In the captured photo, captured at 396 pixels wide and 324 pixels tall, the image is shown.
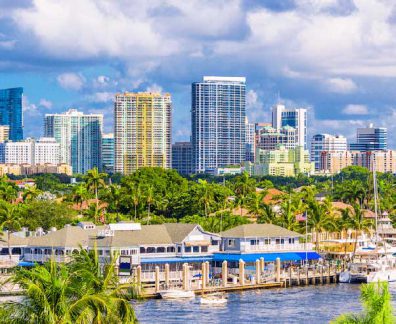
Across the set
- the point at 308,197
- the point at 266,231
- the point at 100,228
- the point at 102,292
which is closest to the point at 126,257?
→ the point at 100,228

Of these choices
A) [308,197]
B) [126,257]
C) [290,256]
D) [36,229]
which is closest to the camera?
[126,257]

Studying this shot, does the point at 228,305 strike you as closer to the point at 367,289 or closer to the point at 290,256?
the point at 290,256

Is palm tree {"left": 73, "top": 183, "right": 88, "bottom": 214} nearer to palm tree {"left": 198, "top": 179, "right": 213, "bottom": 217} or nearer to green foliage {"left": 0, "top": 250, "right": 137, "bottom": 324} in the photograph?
palm tree {"left": 198, "top": 179, "right": 213, "bottom": 217}

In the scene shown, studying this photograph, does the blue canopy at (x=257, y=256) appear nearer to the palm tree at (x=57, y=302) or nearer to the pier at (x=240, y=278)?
the pier at (x=240, y=278)

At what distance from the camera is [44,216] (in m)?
116

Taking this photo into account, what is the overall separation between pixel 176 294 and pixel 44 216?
33.2 meters

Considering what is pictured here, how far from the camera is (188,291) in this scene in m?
87.9

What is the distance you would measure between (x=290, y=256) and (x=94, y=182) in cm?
4170

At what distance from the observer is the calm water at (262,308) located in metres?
74.8

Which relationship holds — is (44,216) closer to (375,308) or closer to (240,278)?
(240,278)

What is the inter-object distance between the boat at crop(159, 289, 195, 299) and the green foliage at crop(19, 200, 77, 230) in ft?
102

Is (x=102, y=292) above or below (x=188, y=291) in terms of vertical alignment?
above

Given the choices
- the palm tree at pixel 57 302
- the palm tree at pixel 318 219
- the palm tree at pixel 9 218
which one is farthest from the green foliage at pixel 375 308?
the palm tree at pixel 318 219

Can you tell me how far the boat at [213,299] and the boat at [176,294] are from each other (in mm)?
2618
